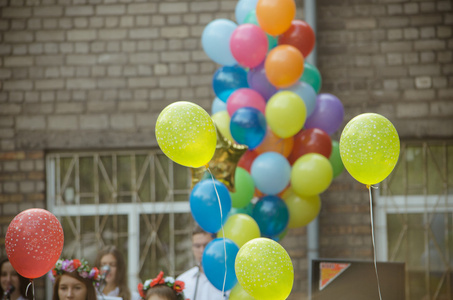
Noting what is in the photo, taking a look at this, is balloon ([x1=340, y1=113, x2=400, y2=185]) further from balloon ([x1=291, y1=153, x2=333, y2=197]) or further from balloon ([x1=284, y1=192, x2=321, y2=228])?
balloon ([x1=284, y1=192, x2=321, y2=228])

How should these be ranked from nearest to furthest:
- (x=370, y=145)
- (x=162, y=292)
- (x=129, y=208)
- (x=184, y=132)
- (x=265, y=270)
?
1. (x=265, y=270)
2. (x=370, y=145)
3. (x=184, y=132)
4. (x=162, y=292)
5. (x=129, y=208)

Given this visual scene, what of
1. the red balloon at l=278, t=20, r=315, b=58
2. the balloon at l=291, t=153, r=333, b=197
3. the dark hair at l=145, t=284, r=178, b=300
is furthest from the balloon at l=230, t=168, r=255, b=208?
the red balloon at l=278, t=20, r=315, b=58

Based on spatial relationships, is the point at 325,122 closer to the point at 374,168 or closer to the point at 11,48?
the point at 374,168

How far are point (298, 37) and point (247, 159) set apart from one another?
765mm

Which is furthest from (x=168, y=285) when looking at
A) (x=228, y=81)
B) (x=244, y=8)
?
(x=244, y=8)

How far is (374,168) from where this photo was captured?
7.74 feet

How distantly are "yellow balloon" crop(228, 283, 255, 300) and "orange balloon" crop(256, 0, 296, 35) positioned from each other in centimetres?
142

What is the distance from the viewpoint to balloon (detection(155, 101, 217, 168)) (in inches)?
95.7

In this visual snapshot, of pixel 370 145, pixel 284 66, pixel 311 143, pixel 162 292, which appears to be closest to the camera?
pixel 370 145

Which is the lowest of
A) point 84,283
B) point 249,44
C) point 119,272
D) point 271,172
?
point 119,272

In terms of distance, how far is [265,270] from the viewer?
7.15 feet

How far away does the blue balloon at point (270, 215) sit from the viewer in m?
3.16

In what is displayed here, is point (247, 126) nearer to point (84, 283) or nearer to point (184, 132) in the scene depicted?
point (184, 132)

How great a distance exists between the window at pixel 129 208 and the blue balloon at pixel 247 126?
1508 mm
